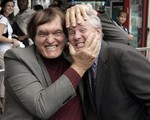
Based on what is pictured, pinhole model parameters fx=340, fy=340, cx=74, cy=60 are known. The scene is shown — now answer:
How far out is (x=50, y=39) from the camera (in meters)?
2.02

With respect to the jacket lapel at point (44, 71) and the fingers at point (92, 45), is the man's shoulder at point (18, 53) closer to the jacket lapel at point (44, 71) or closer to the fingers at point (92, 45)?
the jacket lapel at point (44, 71)

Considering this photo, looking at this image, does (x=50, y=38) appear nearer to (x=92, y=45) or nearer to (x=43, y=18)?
(x=43, y=18)

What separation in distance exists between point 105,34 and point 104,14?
5.2 inches

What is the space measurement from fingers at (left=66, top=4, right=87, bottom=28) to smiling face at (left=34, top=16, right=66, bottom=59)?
10cm

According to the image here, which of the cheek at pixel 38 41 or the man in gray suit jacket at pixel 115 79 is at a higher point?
the cheek at pixel 38 41

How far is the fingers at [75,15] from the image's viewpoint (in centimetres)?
191

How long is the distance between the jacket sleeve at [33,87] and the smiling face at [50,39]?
0.32 ft

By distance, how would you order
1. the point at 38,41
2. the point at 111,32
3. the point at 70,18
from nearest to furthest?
the point at 70,18 < the point at 38,41 < the point at 111,32

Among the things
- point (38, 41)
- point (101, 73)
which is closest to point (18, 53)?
point (38, 41)

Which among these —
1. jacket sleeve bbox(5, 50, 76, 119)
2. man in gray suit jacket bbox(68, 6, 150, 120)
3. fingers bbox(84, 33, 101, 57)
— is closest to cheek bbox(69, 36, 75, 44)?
man in gray suit jacket bbox(68, 6, 150, 120)

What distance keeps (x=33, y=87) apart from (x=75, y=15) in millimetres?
469

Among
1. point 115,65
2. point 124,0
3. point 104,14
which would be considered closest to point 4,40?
point 104,14

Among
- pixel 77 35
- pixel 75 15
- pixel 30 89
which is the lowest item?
pixel 30 89

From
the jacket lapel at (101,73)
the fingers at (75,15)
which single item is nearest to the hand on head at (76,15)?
the fingers at (75,15)
